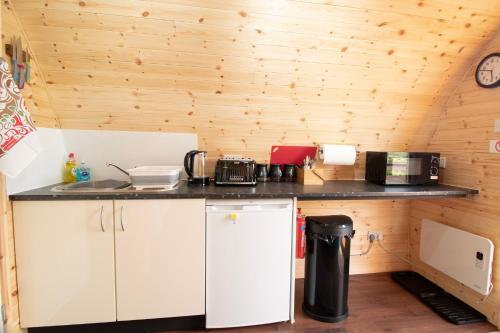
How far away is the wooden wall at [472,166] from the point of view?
6.15ft

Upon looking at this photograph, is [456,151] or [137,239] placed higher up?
[456,151]

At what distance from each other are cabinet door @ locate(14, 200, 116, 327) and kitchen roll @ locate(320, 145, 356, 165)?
169 cm

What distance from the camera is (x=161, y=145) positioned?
2.17 m

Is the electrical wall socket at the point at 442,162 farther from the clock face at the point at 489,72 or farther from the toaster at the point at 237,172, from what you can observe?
the toaster at the point at 237,172

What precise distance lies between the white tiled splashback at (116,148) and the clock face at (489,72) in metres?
2.26

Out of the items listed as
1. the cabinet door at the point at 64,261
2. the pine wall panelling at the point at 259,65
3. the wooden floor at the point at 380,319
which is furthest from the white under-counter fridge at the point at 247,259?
the pine wall panelling at the point at 259,65

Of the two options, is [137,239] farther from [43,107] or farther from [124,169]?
[43,107]

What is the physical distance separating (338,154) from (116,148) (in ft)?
6.12

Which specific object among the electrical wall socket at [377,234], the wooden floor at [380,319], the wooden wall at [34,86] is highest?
the wooden wall at [34,86]

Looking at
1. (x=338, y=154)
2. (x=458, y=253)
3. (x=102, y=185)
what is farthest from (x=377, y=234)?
(x=102, y=185)

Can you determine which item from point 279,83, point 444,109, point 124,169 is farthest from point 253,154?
point 444,109

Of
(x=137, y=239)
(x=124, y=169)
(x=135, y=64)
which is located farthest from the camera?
(x=124, y=169)

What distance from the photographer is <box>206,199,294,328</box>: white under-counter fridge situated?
1669 millimetres

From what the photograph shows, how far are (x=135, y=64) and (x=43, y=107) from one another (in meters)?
0.72
